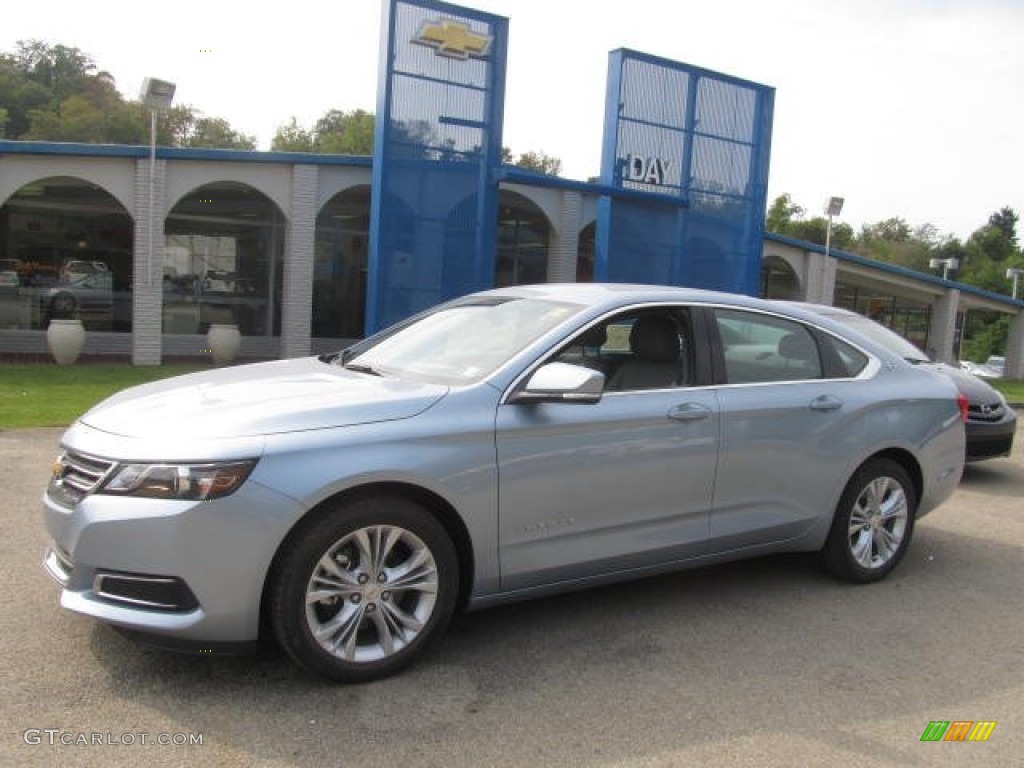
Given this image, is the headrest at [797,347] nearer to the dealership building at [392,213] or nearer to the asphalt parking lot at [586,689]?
the asphalt parking lot at [586,689]

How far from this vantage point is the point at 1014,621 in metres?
4.70

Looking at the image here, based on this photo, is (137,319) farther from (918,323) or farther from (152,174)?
(918,323)

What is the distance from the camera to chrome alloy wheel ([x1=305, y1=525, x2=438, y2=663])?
3432mm

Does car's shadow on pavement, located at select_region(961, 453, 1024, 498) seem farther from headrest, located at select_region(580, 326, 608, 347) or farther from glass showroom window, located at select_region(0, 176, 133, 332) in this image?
glass showroom window, located at select_region(0, 176, 133, 332)

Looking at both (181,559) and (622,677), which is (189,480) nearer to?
(181,559)

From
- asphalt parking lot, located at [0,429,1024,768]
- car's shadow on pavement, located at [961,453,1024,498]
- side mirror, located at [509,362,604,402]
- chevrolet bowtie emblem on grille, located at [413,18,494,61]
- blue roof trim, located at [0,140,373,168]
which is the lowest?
car's shadow on pavement, located at [961,453,1024,498]

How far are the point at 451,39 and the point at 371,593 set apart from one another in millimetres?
10547

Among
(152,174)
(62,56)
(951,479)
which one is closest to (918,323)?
(152,174)

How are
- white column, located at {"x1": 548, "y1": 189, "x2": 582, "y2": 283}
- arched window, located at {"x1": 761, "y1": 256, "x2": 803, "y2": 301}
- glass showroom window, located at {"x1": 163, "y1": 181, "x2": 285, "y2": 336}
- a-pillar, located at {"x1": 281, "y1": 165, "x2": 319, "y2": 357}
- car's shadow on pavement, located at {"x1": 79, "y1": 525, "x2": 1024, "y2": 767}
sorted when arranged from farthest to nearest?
arched window, located at {"x1": 761, "y1": 256, "x2": 803, "y2": 301}, white column, located at {"x1": 548, "y1": 189, "x2": 582, "y2": 283}, glass showroom window, located at {"x1": 163, "y1": 181, "x2": 285, "y2": 336}, a-pillar, located at {"x1": 281, "y1": 165, "x2": 319, "y2": 357}, car's shadow on pavement, located at {"x1": 79, "y1": 525, "x2": 1024, "y2": 767}

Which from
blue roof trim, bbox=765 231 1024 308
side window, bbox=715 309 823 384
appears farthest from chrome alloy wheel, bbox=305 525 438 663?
blue roof trim, bbox=765 231 1024 308

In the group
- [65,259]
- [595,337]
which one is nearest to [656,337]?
[595,337]

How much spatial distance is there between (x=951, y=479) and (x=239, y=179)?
13408mm

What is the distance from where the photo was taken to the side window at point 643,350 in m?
4.43

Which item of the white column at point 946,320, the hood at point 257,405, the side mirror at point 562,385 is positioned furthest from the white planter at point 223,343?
the white column at point 946,320
